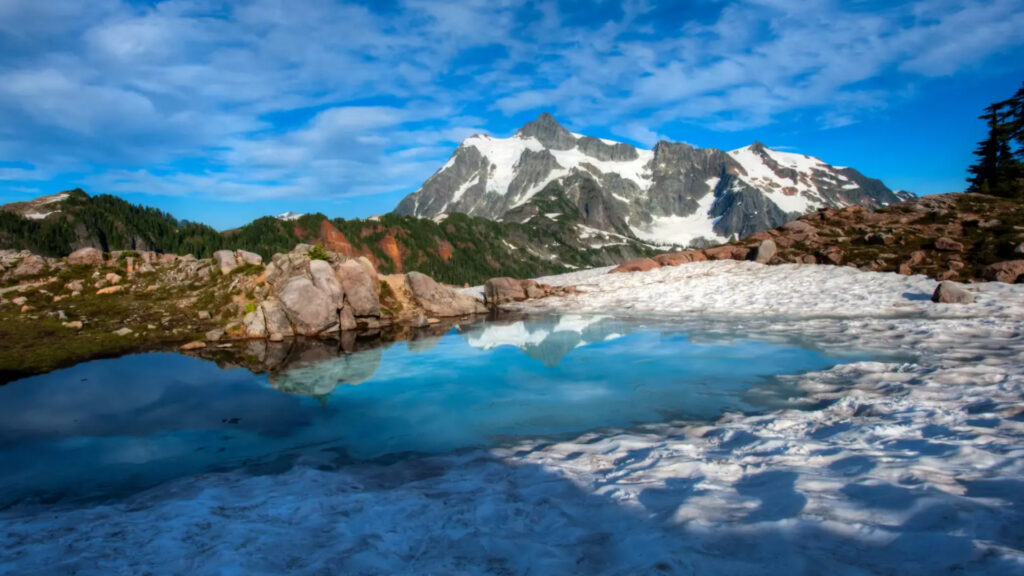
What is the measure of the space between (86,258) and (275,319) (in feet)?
54.8

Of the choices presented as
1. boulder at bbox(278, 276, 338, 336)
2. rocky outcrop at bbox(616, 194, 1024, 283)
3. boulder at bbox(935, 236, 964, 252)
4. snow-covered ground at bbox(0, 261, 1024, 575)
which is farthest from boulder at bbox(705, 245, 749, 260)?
boulder at bbox(278, 276, 338, 336)

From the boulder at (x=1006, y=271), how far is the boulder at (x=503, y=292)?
28.8 metres

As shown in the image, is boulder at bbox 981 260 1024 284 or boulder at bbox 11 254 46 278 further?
boulder at bbox 11 254 46 278

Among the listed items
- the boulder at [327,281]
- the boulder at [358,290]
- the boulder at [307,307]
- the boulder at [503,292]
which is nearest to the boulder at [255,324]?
the boulder at [307,307]

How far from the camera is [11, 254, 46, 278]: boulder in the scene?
28.8 meters

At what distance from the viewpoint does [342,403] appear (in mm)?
13547

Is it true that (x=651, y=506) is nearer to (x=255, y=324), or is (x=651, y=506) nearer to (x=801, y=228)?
(x=255, y=324)

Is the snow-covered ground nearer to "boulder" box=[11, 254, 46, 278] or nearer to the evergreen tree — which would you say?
"boulder" box=[11, 254, 46, 278]

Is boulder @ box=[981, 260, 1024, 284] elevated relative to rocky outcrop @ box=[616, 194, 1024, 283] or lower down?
lower down

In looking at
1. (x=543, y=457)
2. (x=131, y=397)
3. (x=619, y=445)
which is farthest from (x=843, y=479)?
(x=131, y=397)

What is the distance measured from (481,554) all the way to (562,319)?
23.6 m

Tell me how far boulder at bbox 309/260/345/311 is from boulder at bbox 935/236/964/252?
38370 millimetres

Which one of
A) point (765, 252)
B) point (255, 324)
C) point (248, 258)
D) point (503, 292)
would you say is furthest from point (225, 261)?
point (765, 252)

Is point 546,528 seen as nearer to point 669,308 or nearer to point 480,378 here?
point 480,378
